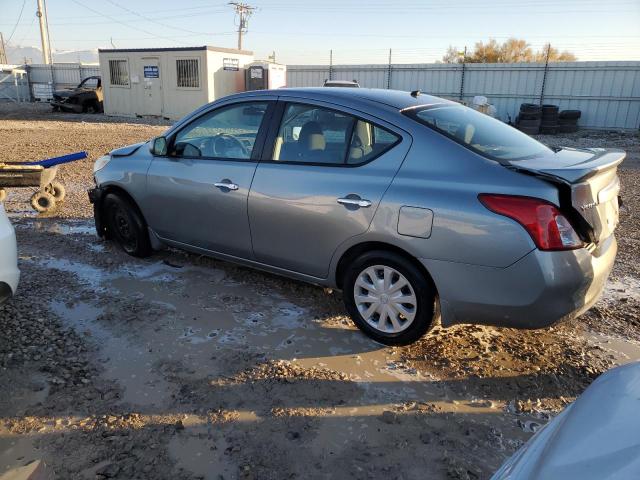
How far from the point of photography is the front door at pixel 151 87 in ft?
69.3

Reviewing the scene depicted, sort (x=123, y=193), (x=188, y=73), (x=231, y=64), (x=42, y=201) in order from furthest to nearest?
(x=231, y=64)
(x=188, y=73)
(x=42, y=201)
(x=123, y=193)

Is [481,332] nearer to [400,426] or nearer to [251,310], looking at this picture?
[400,426]

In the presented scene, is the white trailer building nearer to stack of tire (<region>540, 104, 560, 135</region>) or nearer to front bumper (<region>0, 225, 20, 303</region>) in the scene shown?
stack of tire (<region>540, 104, 560, 135</region>)

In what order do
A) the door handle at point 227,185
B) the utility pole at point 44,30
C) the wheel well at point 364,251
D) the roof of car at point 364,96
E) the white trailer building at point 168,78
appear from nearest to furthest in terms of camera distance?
1. the wheel well at point 364,251
2. the roof of car at point 364,96
3. the door handle at point 227,185
4. the white trailer building at point 168,78
5. the utility pole at point 44,30

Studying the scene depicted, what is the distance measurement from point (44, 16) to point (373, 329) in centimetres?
4940

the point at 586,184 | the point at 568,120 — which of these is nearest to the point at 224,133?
the point at 586,184

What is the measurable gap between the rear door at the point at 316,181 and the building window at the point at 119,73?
20.6 m

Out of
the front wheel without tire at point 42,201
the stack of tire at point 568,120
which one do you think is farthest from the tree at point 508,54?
the front wheel without tire at point 42,201

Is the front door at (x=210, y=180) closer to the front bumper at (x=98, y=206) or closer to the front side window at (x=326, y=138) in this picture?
the front side window at (x=326, y=138)

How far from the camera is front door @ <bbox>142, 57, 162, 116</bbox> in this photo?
69.3 ft

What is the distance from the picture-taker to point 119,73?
22.1m

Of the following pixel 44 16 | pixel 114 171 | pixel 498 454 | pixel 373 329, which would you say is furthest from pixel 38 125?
pixel 44 16

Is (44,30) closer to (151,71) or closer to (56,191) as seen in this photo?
(151,71)

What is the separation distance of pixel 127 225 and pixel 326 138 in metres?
2.45
